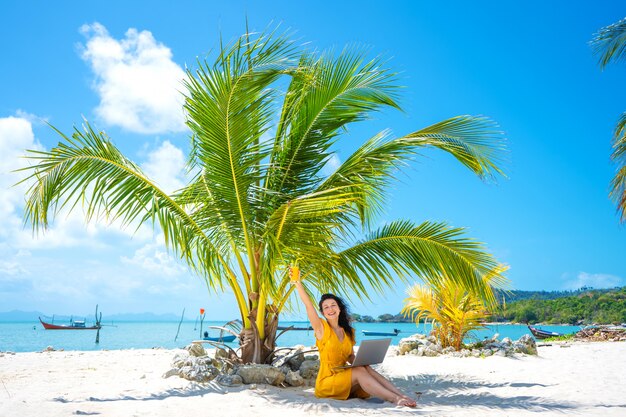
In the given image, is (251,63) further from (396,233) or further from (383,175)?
(396,233)

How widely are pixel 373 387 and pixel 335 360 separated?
475 mm

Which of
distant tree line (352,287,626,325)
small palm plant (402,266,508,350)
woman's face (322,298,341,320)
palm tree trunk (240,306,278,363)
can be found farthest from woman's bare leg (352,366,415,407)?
distant tree line (352,287,626,325)

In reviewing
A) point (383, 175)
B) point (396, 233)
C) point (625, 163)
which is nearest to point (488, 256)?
point (396, 233)

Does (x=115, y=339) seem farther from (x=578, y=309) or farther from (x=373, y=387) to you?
(x=373, y=387)

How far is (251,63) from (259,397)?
3.97 meters

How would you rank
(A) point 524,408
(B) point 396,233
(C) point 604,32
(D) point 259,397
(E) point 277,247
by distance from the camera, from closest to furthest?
(A) point 524,408
(D) point 259,397
(E) point 277,247
(B) point 396,233
(C) point 604,32

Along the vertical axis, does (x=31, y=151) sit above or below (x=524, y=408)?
above

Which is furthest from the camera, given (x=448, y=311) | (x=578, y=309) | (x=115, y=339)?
(x=115, y=339)

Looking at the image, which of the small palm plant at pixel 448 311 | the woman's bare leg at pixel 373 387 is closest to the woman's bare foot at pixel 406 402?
the woman's bare leg at pixel 373 387

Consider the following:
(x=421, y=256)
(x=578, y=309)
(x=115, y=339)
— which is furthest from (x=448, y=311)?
(x=115, y=339)

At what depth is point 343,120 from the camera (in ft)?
24.0

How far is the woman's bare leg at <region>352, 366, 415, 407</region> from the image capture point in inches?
206

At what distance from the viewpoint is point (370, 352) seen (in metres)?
5.46

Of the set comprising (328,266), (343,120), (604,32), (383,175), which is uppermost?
(604,32)
